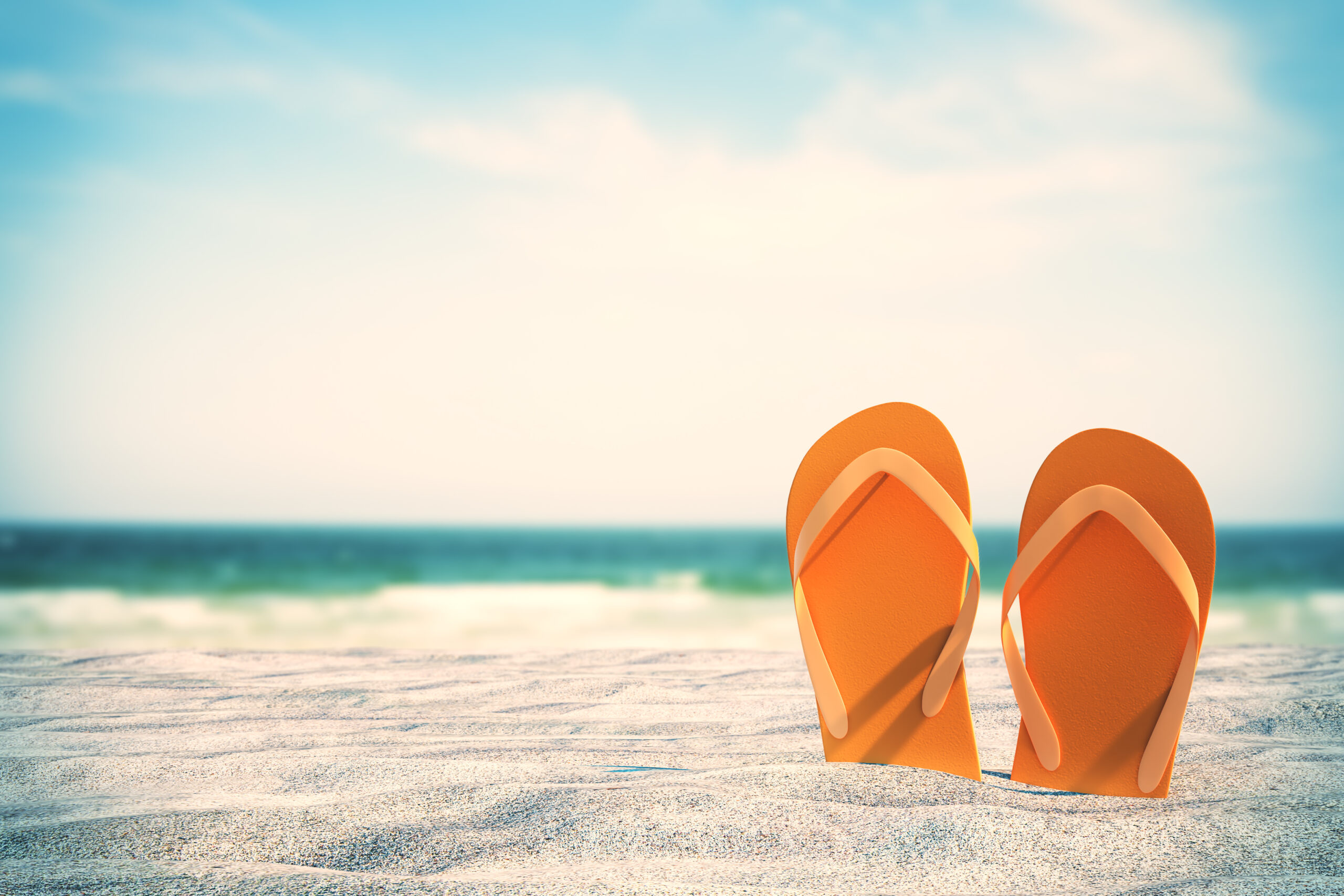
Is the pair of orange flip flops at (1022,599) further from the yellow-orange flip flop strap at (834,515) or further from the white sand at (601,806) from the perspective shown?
the white sand at (601,806)

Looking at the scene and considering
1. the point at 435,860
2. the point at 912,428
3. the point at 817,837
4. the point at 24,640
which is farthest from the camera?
the point at 24,640

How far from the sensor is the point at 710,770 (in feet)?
7.54

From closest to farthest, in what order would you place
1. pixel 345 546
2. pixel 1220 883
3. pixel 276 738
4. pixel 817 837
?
pixel 1220 883 → pixel 817 837 → pixel 276 738 → pixel 345 546

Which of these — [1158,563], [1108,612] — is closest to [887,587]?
[1108,612]

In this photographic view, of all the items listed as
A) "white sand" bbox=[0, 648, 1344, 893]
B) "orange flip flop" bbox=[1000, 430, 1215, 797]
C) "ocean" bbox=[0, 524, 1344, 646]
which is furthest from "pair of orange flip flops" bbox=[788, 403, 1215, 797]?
"ocean" bbox=[0, 524, 1344, 646]

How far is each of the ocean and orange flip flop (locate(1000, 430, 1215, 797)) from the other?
613cm

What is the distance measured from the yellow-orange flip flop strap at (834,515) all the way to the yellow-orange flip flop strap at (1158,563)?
111 millimetres

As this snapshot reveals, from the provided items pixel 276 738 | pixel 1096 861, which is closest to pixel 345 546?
pixel 276 738

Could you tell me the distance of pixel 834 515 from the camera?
233 cm

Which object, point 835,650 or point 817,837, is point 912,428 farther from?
point 817,837

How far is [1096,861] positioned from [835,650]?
818 mm

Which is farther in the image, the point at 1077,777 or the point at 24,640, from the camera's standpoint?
the point at 24,640

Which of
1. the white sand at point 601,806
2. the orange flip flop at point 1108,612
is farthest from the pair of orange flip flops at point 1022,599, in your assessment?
the white sand at point 601,806

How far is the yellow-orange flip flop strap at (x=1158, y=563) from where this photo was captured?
198 cm
